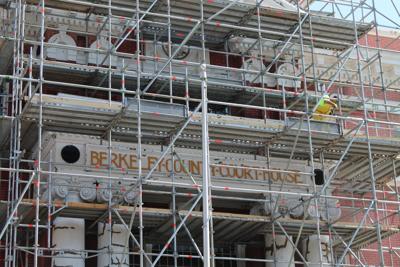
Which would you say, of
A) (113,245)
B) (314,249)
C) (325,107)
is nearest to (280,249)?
(314,249)

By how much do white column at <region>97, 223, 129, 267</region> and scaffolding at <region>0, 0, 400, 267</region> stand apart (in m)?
0.22

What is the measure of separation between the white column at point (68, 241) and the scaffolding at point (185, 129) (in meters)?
0.15

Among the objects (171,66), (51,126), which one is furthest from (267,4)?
(51,126)

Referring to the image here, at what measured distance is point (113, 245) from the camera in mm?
24875

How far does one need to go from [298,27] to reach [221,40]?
8.97ft

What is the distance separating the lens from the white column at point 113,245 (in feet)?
80.4

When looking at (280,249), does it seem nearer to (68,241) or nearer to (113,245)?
(113,245)

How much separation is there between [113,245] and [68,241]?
1.16 meters

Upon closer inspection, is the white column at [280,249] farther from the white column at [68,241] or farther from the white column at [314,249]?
the white column at [68,241]

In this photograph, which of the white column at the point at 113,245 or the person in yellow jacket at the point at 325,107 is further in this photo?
the person in yellow jacket at the point at 325,107

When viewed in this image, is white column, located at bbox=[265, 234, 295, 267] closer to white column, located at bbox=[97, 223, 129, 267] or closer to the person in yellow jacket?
the person in yellow jacket

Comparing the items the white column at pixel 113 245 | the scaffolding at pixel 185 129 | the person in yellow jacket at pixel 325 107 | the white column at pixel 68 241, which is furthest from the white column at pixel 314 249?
the white column at pixel 68 241

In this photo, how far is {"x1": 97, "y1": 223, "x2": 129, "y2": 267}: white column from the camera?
2452 centimetres

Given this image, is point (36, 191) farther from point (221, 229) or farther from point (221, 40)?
point (221, 40)
